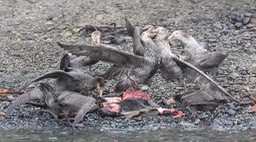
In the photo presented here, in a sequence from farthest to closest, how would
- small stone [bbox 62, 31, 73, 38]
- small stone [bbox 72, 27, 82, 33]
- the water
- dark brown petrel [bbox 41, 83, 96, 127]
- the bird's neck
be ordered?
small stone [bbox 72, 27, 82, 33] < small stone [bbox 62, 31, 73, 38] < the bird's neck < dark brown petrel [bbox 41, 83, 96, 127] < the water

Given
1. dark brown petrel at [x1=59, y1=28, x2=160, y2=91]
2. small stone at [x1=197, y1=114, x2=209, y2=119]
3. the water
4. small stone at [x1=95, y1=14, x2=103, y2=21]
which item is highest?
small stone at [x1=95, y1=14, x2=103, y2=21]

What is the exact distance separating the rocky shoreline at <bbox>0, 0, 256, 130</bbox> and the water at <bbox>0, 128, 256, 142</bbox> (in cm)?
17

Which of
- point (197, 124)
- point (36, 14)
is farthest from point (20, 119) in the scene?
point (36, 14)

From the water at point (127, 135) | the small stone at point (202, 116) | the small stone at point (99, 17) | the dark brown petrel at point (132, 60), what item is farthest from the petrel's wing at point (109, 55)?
the small stone at point (99, 17)

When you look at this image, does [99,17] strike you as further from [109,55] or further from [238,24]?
[109,55]

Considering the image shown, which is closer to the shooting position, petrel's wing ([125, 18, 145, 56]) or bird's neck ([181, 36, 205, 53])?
petrel's wing ([125, 18, 145, 56])

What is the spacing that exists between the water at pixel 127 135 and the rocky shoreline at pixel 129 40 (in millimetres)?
171

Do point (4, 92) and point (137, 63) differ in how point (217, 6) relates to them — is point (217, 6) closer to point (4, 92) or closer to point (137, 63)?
point (137, 63)

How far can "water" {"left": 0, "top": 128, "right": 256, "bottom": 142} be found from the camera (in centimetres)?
841

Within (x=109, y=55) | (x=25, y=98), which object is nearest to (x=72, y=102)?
(x=25, y=98)

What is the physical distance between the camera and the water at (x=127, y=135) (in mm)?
8406

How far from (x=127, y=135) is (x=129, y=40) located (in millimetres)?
3163

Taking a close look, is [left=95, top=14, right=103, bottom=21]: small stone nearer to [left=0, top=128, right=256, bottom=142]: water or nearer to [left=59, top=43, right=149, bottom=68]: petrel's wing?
[left=59, top=43, right=149, bottom=68]: petrel's wing

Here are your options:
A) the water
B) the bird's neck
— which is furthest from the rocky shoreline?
the bird's neck
